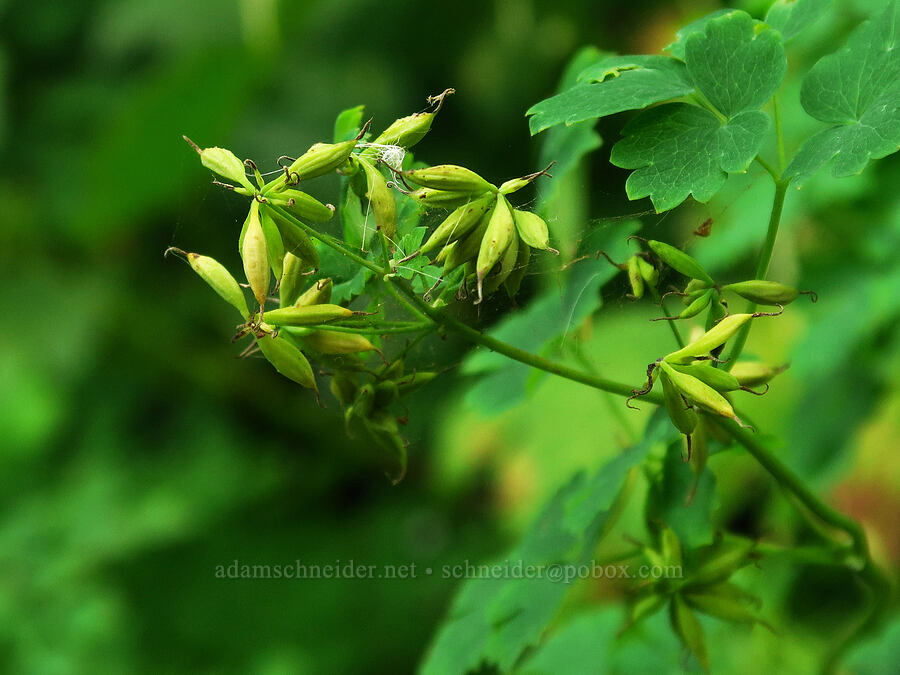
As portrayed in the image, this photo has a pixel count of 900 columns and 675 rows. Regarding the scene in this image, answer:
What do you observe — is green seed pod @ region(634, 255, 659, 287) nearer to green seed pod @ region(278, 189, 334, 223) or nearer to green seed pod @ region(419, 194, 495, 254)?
green seed pod @ region(419, 194, 495, 254)

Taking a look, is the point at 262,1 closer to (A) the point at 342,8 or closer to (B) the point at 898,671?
(A) the point at 342,8

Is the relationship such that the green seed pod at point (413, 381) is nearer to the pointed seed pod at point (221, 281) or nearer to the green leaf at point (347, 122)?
the pointed seed pod at point (221, 281)

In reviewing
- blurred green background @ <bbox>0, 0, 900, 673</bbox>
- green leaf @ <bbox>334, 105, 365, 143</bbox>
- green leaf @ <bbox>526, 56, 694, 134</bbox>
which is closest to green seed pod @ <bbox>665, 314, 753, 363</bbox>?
green leaf @ <bbox>526, 56, 694, 134</bbox>

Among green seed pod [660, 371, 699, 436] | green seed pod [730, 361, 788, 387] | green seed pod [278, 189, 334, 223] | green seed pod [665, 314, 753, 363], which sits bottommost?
green seed pod [730, 361, 788, 387]

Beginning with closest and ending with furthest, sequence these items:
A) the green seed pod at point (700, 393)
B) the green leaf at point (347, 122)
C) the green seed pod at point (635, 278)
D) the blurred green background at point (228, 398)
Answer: the green seed pod at point (700, 393) < the green seed pod at point (635, 278) < the green leaf at point (347, 122) < the blurred green background at point (228, 398)

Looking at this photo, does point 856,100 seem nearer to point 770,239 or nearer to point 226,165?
point 770,239

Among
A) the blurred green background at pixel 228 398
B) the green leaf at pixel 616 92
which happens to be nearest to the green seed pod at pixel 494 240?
the green leaf at pixel 616 92
